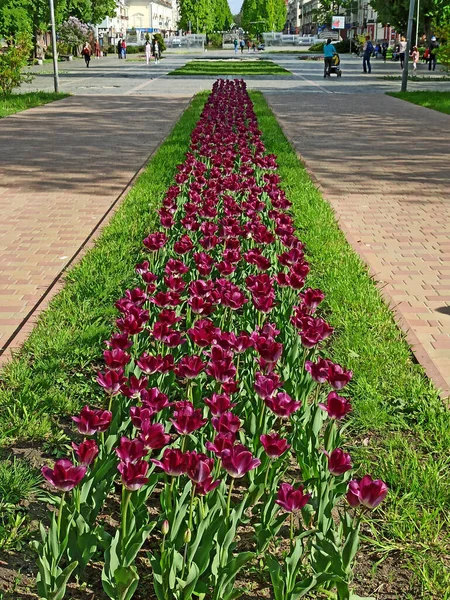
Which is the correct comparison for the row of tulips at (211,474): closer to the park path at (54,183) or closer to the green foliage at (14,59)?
the park path at (54,183)

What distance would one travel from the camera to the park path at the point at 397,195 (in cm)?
533

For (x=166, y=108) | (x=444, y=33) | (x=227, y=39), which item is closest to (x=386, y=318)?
(x=166, y=108)

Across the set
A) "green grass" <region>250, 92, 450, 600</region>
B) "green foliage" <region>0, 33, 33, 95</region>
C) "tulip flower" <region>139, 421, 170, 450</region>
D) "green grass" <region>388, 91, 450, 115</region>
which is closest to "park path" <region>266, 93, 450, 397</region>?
"green grass" <region>250, 92, 450, 600</region>

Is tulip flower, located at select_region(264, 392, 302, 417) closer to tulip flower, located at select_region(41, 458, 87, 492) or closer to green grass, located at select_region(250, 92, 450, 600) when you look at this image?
green grass, located at select_region(250, 92, 450, 600)

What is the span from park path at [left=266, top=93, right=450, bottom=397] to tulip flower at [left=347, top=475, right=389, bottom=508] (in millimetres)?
1991

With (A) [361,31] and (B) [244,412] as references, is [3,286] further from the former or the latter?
(A) [361,31]

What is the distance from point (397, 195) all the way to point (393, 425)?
6285mm

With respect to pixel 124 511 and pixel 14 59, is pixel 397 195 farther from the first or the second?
pixel 14 59

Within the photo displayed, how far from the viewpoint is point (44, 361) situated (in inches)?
171

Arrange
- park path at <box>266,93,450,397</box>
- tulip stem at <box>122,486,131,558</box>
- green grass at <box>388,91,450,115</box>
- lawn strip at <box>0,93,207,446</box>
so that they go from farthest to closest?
green grass at <box>388,91,450,115</box> < park path at <box>266,93,450,397</box> < lawn strip at <box>0,93,207,446</box> < tulip stem at <box>122,486,131,558</box>

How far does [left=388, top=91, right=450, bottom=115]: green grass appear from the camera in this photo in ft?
68.4

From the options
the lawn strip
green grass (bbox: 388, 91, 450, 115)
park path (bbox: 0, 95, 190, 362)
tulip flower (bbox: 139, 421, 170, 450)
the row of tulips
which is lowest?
green grass (bbox: 388, 91, 450, 115)

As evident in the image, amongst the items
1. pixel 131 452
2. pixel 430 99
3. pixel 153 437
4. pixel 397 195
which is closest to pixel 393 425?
pixel 153 437

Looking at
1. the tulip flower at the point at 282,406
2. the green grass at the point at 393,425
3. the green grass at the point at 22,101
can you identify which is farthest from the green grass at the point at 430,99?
the tulip flower at the point at 282,406
